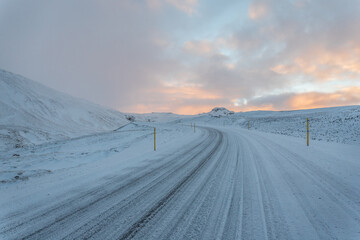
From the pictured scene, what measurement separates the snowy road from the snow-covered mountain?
21.2 metres

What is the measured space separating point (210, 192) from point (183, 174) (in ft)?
4.80

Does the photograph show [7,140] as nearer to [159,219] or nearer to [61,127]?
[61,127]

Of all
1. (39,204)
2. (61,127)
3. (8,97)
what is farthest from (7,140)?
(39,204)

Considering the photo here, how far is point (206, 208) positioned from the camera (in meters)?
3.19

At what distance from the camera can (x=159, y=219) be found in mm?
2871

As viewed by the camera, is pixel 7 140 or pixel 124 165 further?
pixel 7 140

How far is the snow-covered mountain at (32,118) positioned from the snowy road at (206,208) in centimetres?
2121

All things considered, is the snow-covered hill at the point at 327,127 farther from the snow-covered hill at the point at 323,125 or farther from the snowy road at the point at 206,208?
the snowy road at the point at 206,208

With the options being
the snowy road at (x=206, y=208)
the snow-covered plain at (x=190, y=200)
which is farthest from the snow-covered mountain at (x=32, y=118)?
the snowy road at (x=206, y=208)

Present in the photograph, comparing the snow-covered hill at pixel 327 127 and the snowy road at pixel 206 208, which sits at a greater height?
the snow-covered hill at pixel 327 127

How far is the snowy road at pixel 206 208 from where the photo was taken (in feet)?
8.33

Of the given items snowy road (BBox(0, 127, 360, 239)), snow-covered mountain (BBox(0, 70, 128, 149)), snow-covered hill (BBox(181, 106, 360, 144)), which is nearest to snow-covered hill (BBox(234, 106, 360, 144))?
snow-covered hill (BBox(181, 106, 360, 144))

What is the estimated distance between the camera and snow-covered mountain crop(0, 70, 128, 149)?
21.2 meters

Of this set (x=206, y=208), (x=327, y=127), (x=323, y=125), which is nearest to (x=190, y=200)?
(x=206, y=208)
